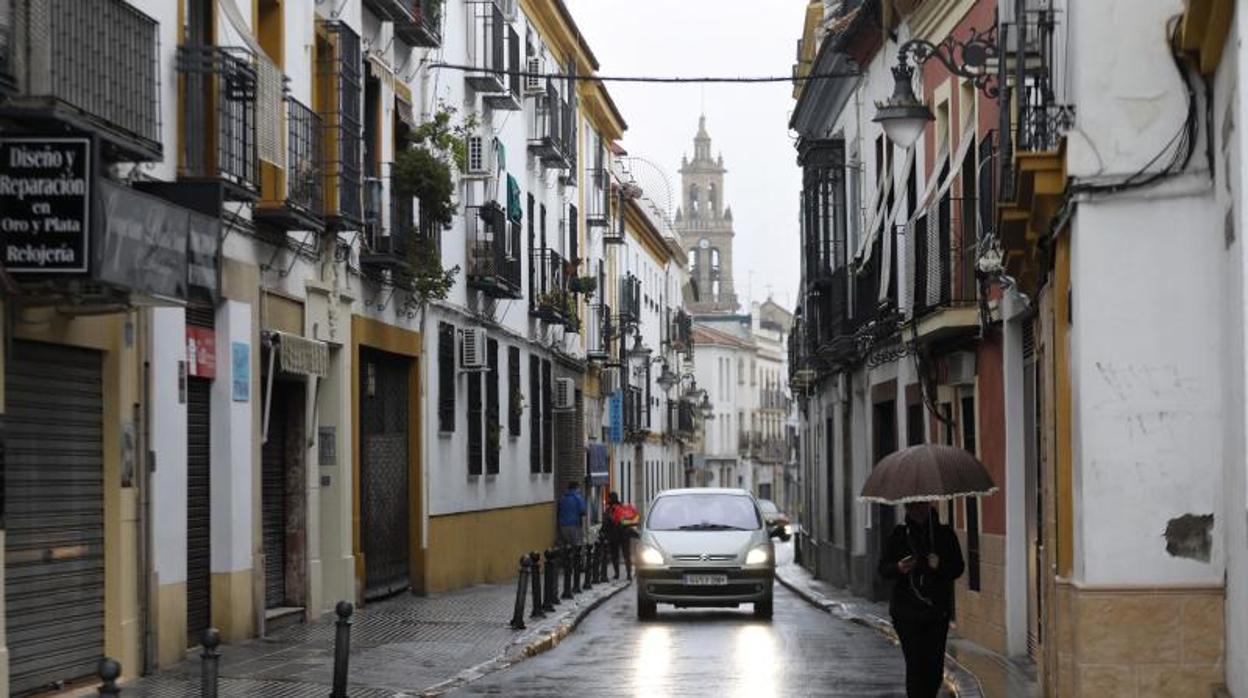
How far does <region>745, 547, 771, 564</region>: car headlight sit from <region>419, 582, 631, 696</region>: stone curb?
7.03 feet

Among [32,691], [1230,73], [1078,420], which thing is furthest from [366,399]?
[1230,73]

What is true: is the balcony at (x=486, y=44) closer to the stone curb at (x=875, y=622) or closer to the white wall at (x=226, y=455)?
the stone curb at (x=875, y=622)

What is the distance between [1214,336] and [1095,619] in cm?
166

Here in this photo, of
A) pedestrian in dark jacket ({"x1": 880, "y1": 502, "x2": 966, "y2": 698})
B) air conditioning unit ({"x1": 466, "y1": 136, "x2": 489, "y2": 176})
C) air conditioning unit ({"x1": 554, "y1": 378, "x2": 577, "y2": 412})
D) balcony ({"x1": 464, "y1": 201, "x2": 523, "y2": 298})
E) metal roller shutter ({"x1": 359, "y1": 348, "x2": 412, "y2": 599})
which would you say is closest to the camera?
pedestrian in dark jacket ({"x1": 880, "y1": 502, "x2": 966, "y2": 698})

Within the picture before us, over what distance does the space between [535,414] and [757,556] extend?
505 inches

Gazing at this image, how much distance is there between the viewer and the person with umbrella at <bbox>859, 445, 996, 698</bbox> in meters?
13.4

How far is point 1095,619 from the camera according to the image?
37.7 ft

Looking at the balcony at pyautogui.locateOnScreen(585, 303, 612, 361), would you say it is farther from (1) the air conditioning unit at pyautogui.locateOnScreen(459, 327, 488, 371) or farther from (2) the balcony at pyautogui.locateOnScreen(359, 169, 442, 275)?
(2) the balcony at pyautogui.locateOnScreen(359, 169, 442, 275)

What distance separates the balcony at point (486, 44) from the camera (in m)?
31.4

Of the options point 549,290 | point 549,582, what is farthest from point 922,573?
point 549,290

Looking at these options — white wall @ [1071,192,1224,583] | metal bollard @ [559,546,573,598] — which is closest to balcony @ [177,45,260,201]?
white wall @ [1071,192,1224,583]

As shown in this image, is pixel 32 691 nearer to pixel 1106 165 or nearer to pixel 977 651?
pixel 1106 165

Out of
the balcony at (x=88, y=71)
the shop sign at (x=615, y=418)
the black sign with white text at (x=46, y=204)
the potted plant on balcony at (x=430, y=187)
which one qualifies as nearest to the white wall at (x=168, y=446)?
the balcony at (x=88, y=71)

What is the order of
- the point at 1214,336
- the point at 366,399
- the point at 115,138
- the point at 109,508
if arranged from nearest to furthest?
the point at 1214,336, the point at 115,138, the point at 109,508, the point at 366,399
